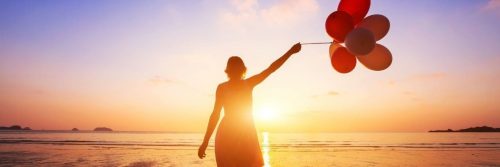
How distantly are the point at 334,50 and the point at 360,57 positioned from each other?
1.25 ft

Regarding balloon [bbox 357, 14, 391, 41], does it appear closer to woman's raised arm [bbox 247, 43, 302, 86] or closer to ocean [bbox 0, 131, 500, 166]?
woman's raised arm [bbox 247, 43, 302, 86]

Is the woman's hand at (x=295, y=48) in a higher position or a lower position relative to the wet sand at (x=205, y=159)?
higher

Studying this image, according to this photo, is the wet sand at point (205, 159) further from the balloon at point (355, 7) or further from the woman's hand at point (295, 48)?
the woman's hand at point (295, 48)

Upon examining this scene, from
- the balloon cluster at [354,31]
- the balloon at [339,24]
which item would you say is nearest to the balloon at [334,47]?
the balloon cluster at [354,31]

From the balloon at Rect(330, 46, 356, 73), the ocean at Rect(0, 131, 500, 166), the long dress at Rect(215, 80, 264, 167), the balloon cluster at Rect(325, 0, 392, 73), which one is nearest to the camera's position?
the long dress at Rect(215, 80, 264, 167)

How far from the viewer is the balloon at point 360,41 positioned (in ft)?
14.4

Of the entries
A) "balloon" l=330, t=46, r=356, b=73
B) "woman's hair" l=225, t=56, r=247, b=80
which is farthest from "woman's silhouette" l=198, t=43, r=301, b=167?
"balloon" l=330, t=46, r=356, b=73

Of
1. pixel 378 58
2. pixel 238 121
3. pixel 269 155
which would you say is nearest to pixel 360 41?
pixel 378 58

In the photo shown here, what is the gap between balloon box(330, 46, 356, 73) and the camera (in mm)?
4781

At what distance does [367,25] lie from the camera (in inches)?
192

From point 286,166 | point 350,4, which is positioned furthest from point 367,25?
point 286,166

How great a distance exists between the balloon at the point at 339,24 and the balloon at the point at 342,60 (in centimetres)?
20

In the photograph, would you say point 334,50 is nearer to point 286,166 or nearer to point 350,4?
point 350,4

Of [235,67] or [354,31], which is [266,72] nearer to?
[235,67]
